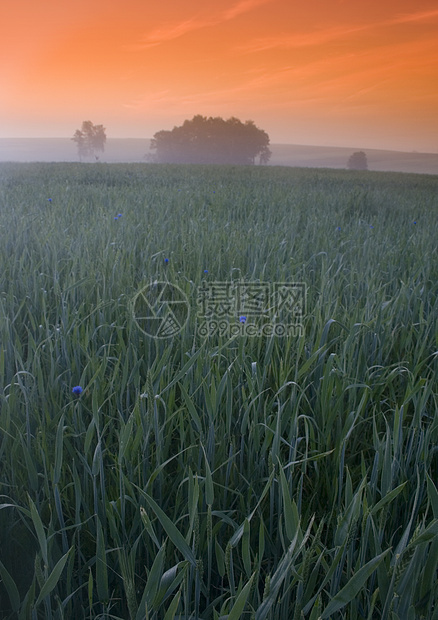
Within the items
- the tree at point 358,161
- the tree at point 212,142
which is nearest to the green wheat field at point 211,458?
the tree at point 212,142

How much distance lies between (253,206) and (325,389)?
4160 mm

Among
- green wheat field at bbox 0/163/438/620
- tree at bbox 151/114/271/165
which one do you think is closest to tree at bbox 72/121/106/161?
tree at bbox 151/114/271/165

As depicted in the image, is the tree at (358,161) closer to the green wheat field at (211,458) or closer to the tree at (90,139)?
the tree at (90,139)

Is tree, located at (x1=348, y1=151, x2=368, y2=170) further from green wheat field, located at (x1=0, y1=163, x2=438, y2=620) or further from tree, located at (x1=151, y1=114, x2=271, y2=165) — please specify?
green wheat field, located at (x1=0, y1=163, x2=438, y2=620)

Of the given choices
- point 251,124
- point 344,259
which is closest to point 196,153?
point 251,124

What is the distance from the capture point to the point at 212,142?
48.4 meters

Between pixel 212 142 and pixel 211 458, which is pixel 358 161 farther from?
pixel 211 458

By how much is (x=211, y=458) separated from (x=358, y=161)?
218ft

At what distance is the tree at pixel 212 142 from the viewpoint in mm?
47625

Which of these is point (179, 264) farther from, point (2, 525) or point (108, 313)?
point (2, 525)

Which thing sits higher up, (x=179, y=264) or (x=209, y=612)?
(x=179, y=264)

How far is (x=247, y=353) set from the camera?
152 cm

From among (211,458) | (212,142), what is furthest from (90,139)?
(211,458)

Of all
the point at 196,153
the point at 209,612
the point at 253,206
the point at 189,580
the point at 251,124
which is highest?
the point at 251,124
